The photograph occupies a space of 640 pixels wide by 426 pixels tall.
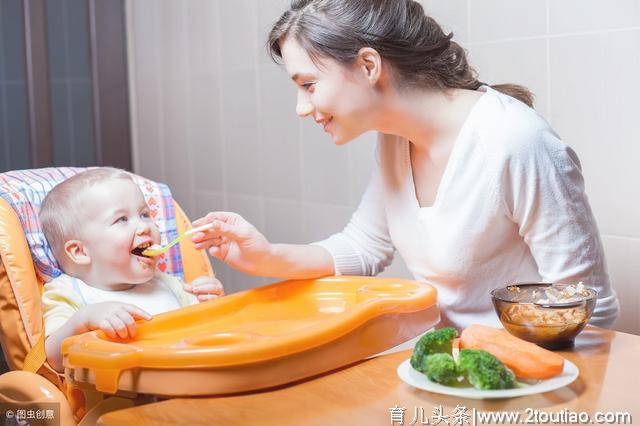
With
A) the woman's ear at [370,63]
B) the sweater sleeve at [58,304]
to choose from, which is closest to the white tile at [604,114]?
the woman's ear at [370,63]

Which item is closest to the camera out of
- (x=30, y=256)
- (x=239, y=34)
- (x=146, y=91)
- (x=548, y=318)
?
(x=548, y=318)

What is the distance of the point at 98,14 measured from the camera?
3.52 metres

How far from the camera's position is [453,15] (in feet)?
6.87

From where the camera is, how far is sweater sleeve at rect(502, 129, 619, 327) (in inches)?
55.5

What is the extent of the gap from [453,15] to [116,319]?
119 cm

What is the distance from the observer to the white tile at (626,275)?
1.77m

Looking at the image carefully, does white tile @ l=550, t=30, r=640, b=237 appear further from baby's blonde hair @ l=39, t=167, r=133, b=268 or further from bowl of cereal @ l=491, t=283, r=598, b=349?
baby's blonde hair @ l=39, t=167, r=133, b=268

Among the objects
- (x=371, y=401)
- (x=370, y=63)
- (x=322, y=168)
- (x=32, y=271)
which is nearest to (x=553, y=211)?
(x=370, y=63)

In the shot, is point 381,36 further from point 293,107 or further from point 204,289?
point 293,107

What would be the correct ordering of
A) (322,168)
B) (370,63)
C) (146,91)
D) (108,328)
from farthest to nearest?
1. (146,91)
2. (322,168)
3. (370,63)
4. (108,328)

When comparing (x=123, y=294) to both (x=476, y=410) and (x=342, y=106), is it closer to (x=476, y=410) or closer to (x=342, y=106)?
(x=342, y=106)

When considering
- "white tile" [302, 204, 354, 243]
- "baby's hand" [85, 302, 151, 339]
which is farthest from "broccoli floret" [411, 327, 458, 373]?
"white tile" [302, 204, 354, 243]

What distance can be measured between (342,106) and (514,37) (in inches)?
24.8

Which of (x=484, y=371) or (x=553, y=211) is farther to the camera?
(x=553, y=211)
